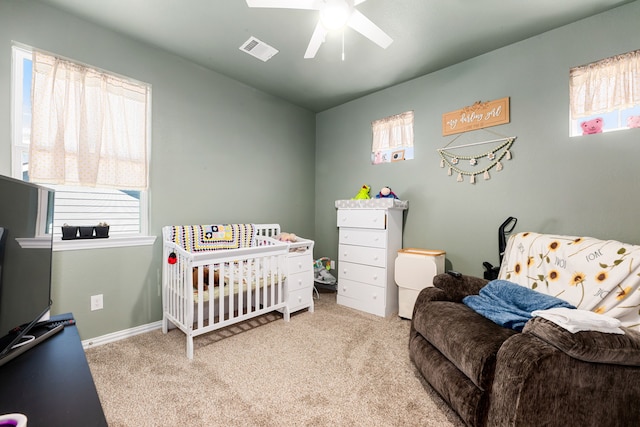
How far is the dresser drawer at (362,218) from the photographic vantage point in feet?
9.23

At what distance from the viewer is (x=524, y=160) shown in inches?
91.3

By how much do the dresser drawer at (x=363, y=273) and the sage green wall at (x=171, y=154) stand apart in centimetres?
100

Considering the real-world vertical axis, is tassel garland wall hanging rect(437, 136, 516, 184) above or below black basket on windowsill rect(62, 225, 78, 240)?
above

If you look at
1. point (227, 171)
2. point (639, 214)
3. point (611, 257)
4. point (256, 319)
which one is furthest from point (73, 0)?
point (639, 214)

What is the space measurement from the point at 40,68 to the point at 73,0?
0.52 metres

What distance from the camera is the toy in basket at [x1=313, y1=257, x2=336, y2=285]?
355cm

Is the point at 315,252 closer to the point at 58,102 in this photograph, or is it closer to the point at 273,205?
the point at 273,205

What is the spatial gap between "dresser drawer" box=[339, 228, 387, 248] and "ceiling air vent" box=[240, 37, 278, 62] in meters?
1.90

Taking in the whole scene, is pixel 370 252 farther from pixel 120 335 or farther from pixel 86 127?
pixel 86 127

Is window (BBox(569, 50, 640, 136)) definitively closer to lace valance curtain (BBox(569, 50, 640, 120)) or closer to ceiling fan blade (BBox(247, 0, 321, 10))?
lace valance curtain (BBox(569, 50, 640, 120))

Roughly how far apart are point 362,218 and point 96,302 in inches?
96.1

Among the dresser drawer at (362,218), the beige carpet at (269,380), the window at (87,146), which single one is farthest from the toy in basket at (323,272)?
the window at (87,146)

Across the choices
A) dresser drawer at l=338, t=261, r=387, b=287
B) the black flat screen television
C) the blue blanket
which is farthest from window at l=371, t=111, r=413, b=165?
the black flat screen television

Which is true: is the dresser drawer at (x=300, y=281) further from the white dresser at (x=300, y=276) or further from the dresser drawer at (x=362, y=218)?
the dresser drawer at (x=362, y=218)
